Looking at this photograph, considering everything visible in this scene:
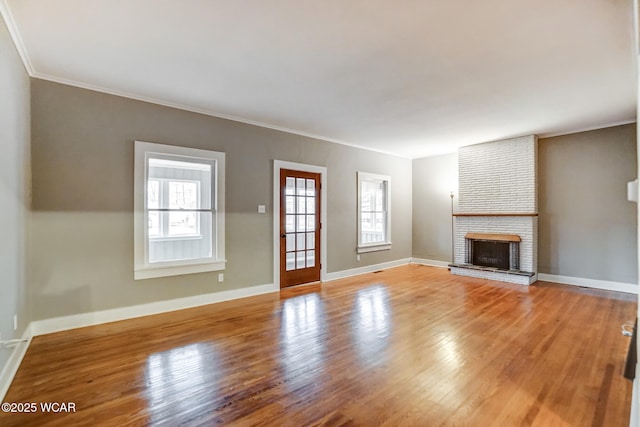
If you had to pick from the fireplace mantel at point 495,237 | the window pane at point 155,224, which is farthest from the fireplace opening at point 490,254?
the window pane at point 155,224

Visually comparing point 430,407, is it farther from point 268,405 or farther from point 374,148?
point 374,148

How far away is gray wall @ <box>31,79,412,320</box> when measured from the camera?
3312 mm

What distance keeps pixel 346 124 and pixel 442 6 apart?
2911mm

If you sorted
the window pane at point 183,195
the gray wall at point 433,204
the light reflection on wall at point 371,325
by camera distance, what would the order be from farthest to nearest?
the gray wall at point 433,204 → the window pane at point 183,195 → the light reflection on wall at point 371,325

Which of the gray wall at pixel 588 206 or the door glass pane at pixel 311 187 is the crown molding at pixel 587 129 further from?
the door glass pane at pixel 311 187

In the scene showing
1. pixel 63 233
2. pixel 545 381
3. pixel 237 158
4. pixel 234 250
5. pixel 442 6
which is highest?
pixel 442 6

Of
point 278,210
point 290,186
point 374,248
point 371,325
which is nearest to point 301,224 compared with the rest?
point 278,210

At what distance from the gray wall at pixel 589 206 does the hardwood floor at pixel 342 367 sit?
1.15m

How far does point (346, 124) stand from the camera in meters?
5.05

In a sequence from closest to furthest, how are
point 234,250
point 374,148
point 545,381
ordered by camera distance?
point 545,381, point 234,250, point 374,148

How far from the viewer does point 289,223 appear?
5.44 metres

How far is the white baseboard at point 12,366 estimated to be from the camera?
86.6 inches

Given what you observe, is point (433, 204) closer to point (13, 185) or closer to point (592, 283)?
point (592, 283)

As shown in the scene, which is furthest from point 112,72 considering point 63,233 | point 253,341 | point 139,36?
point 253,341
